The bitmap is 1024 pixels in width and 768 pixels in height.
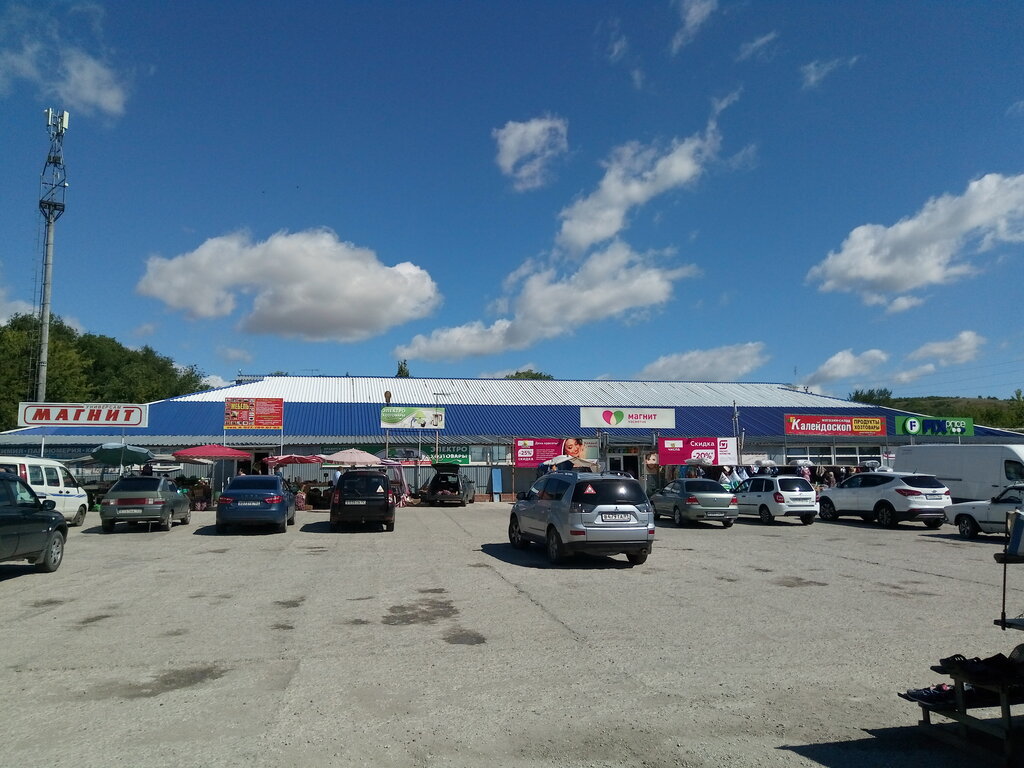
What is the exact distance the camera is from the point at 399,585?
10.8 meters

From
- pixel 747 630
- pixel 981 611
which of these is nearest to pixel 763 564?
pixel 981 611

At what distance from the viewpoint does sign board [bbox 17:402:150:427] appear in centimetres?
3167

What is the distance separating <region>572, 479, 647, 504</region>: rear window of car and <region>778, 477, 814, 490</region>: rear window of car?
38.9 feet

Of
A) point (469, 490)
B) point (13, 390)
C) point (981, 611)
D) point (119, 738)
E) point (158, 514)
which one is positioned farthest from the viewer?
point (13, 390)

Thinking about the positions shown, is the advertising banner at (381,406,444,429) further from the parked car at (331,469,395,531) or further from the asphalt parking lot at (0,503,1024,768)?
the asphalt parking lot at (0,503,1024,768)

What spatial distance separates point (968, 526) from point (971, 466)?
18.5ft

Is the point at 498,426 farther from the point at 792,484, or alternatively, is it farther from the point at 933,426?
the point at 933,426

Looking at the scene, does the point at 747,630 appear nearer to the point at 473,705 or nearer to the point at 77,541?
the point at 473,705

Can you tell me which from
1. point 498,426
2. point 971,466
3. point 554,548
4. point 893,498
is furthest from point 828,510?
point 498,426

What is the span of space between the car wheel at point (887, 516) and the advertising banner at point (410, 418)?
23648 mm

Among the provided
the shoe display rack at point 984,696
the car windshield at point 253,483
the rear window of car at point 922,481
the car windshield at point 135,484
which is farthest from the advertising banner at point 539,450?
the shoe display rack at point 984,696

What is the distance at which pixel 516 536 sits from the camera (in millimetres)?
15789

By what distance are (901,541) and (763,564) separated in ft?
21.7

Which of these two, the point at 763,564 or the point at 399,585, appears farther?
the point at 763,564
